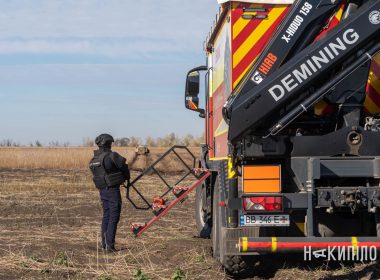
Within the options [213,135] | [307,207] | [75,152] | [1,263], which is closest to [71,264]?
[1,263]

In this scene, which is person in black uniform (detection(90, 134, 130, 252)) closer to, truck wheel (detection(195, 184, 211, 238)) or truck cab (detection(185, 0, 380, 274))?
truck wheel (detection(195, 184, 211, 238))

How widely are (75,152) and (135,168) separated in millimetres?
6746

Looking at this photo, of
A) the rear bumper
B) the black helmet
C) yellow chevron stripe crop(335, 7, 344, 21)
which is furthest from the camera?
the black helmet

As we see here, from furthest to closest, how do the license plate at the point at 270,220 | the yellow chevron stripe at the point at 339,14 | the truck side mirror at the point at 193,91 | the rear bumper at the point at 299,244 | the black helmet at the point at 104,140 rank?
the truck side mirror at the point at 193,91 → the black helmet at the point at 104,140 → the yellow chevron stripe at the point at 339,14 → the license plate at the point at 270,220 → the rear bumper at the point at 299,244

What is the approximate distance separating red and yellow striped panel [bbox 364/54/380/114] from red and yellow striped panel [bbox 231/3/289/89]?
3.84 ft

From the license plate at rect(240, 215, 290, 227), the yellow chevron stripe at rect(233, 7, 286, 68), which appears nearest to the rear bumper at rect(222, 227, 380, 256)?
the license plate at rect(240, 215, 290, 227)

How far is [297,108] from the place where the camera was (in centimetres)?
→ 689

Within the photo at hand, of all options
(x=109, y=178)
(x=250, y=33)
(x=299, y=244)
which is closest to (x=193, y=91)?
(x=109, y=178)

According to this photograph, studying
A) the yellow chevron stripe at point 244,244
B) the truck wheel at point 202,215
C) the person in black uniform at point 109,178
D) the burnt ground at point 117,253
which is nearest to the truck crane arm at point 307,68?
the yellow chevron stripe at point 244,244

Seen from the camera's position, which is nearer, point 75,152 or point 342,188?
point 342,188

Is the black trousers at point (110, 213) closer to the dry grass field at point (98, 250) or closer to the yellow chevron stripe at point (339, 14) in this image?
the dry grass field at point (98, 250)

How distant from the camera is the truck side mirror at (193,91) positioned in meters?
11.0

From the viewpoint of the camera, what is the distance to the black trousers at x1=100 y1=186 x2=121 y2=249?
10461 millimetres

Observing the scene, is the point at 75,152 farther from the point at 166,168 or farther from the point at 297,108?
the point at 297,108
